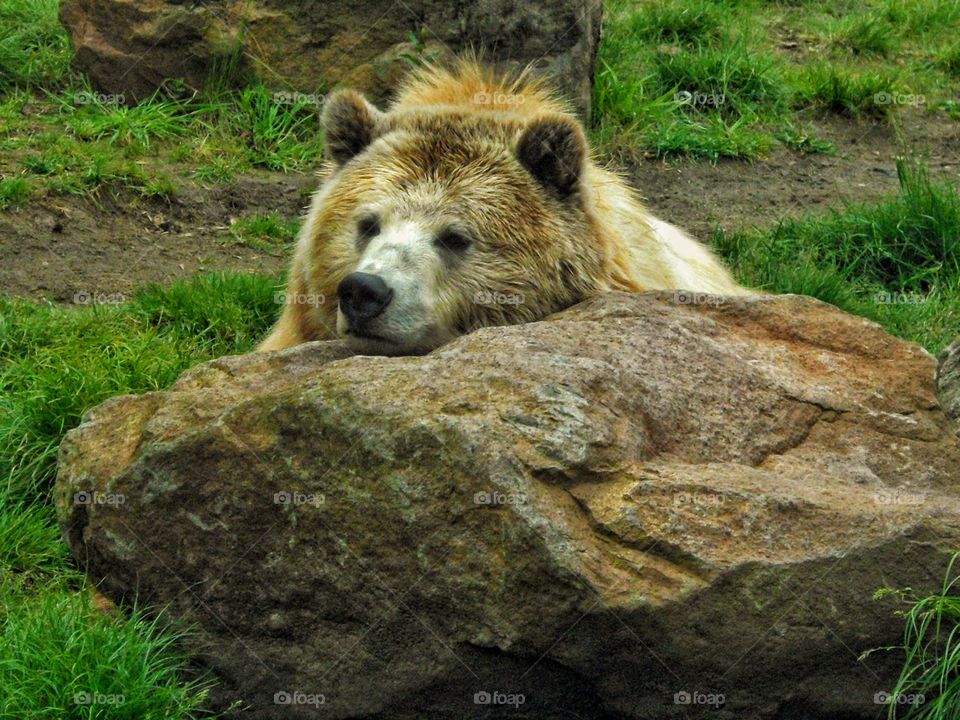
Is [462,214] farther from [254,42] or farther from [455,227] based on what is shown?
[254,42]

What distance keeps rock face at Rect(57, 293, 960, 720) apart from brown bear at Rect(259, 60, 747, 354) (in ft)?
2.33

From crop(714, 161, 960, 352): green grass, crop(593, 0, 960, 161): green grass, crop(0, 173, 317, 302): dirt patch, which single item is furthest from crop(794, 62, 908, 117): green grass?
crop(0, 173, 317, 302): dirt patch

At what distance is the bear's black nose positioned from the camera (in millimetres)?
4754

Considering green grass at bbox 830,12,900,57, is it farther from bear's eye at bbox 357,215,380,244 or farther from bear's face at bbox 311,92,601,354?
bear's eye at bbox 357,215,380,244

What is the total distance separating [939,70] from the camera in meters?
10.8

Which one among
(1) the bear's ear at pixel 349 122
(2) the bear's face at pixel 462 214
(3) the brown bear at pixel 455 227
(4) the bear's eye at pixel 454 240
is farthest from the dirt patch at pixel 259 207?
(4) the bear's eye at pixel 454 240

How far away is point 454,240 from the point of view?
5.33 metres

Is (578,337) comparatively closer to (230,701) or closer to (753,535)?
(753,535)

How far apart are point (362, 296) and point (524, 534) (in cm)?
141

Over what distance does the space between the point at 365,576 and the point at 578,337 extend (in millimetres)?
1166

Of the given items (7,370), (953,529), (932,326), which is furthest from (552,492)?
(932,326)

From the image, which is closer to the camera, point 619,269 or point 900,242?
point 619,269

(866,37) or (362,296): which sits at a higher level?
(362,296)

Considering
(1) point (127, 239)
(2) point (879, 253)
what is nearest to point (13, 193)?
(1) point (127, 239)
